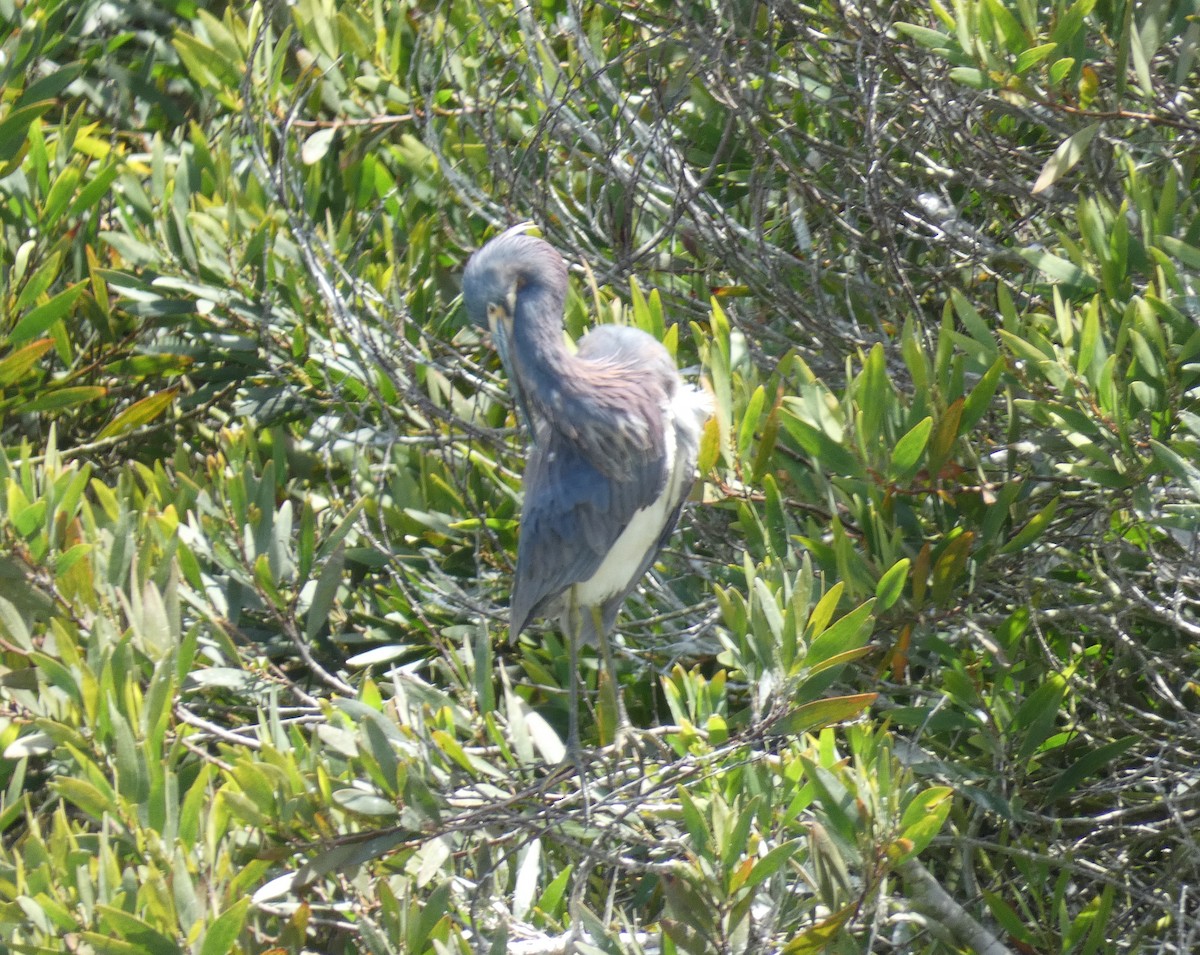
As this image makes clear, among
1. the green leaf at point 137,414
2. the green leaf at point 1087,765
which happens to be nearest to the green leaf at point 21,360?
the green leaf at point 137,414

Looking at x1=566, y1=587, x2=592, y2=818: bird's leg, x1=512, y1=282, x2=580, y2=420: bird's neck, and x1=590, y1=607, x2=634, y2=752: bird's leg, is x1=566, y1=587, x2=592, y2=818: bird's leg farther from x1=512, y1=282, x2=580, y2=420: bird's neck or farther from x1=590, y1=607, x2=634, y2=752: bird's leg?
x1=512, y1=282, x2=580, y2=420: bird's neck

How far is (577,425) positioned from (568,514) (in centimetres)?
20

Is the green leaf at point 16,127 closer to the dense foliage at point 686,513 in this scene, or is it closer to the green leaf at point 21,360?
the dense foliage at point 686,513

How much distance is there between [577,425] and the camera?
2869 mm

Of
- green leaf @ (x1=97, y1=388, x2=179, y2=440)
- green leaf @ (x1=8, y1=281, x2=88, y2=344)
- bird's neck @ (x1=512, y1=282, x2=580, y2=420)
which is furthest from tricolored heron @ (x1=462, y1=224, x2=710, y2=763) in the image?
green leaf @ (x1=97, y1=388, x2=179, y2=440)

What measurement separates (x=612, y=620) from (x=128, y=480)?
1.24 m

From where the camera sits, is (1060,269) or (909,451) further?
(1060,269)

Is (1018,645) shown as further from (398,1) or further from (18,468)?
(398,1)

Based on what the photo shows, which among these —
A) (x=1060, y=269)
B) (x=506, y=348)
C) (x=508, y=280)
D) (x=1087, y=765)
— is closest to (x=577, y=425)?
(x=506, y=348)

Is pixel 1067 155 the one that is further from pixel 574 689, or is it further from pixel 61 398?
pixel 61 398

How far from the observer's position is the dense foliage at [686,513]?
2219mm

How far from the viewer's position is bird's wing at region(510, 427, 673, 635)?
2885mm

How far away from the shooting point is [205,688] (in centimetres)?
295

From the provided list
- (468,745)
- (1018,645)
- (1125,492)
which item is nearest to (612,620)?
(468,745)
